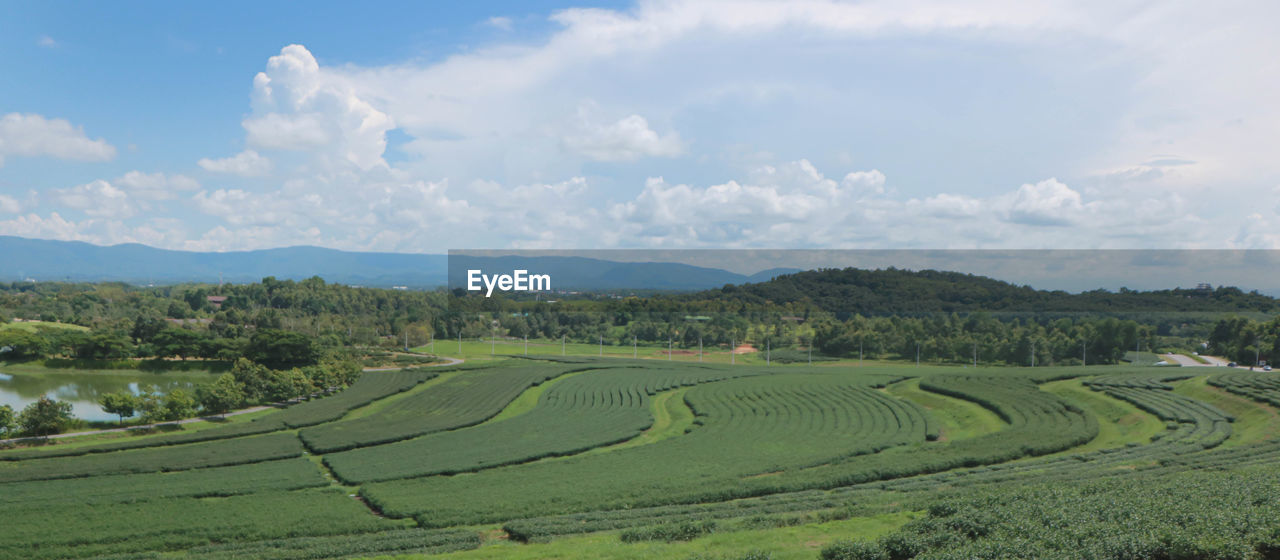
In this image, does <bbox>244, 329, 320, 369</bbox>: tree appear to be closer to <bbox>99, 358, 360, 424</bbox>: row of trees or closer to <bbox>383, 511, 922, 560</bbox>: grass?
<bbox>99, 358, 360, 424</bbox>: row of trees

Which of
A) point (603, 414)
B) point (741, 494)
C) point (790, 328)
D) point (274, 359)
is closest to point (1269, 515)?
point (741, 494)

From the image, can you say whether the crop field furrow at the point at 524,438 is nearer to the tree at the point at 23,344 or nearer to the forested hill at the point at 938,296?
the tree at the point at 23,344

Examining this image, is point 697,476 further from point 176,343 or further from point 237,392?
point 176,343

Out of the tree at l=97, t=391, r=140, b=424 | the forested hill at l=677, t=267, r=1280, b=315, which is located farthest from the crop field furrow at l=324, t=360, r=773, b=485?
the forested hill at l=677, t=267, r=1280, b=315

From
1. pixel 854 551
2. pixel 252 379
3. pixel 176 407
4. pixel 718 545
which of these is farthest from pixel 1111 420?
pixel 252 379

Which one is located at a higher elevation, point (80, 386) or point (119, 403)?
point (119, 403)

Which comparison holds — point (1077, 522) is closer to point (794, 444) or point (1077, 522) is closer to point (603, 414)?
point (794, 444)
